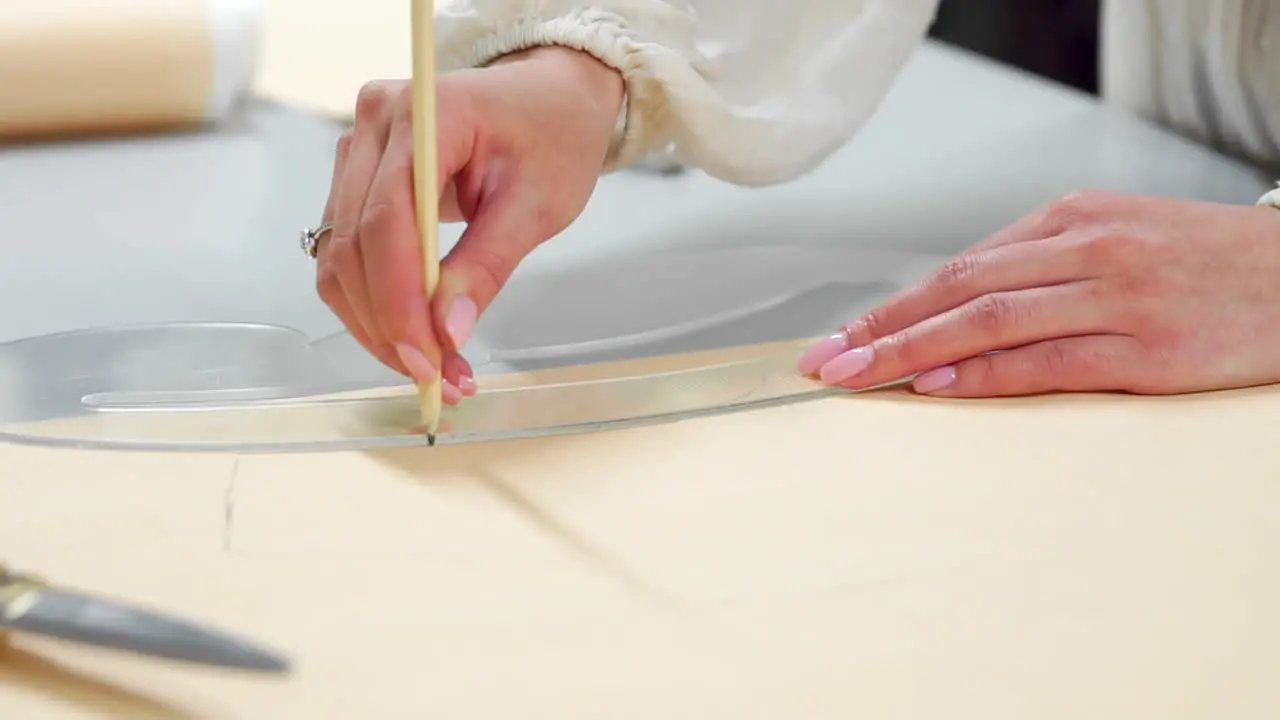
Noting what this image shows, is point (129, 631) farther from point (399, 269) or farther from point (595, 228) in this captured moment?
point (595, 228)

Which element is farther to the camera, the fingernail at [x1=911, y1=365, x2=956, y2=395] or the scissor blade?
the fingernail at [x1=911, y1=365, x2=956, y2=395]

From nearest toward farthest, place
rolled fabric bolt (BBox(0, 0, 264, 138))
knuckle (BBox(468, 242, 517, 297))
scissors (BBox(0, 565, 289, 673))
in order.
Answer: scissors (BBox(0, 565, 289, 673)) → knuckle (BBox(468, 242, 517, 297)) → rolled fabric bolt (BBox(0, 0, 264, 138))

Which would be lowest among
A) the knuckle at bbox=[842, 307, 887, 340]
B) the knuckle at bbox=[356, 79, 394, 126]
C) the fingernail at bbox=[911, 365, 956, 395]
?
the fingernail at bbox=[911, 365, 956, 395]

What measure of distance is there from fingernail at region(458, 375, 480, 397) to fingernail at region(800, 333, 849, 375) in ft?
0.27

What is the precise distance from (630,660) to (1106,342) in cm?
16

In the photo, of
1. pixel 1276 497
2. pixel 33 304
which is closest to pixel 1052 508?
pixel 1276 497

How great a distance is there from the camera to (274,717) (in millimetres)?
214

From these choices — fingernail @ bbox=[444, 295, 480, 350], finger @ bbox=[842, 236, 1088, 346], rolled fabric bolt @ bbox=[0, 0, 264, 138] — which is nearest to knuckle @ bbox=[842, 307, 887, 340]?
finger @ bbox=[842, 236, 1088, 346]

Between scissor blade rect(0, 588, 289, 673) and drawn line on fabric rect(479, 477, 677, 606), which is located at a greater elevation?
scissor blade rect(0, 588, 289, 673)

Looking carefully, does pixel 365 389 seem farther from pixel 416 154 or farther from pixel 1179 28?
pixel 1179 28

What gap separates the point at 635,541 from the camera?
0.88 feet

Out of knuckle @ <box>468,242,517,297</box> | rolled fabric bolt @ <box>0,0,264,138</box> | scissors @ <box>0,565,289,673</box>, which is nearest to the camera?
scissors @ <box>0,565,289,673</box>

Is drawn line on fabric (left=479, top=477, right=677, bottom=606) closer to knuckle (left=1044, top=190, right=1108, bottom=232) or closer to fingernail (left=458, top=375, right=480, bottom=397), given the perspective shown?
fingernail (left=458, top=375, right=480, bottom=397)

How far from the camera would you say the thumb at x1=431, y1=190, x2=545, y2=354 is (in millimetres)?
295
